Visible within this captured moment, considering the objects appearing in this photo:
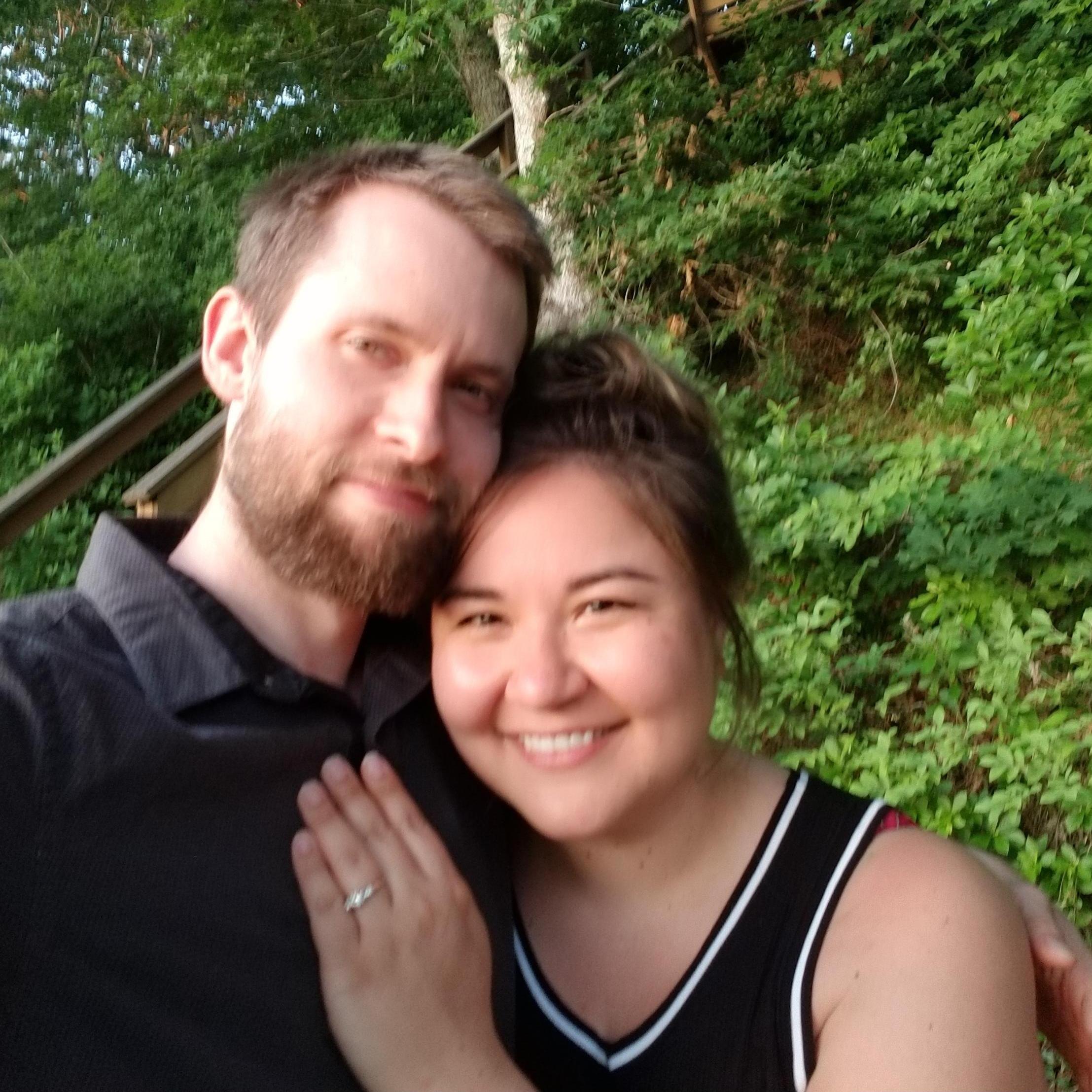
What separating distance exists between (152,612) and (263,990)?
502 millimetres

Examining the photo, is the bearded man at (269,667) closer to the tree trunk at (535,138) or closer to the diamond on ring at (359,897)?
the diamond on ring at (359,897)

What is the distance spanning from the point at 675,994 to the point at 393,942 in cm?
42

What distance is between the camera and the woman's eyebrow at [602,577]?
1.36m

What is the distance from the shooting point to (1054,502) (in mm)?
3182

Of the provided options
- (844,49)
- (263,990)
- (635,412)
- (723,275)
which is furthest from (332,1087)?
(844,49)

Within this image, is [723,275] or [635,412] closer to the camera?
[635,412]

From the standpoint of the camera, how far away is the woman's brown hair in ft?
4.81

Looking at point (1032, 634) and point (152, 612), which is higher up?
point (152, 612)

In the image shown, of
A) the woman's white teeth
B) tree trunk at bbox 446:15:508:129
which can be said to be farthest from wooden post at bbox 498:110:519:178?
the woman's white teeth

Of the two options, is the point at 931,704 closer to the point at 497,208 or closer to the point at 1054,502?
the point at 1054,502

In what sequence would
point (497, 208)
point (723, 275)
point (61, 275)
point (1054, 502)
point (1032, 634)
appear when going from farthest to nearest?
point (61, 275) < point (723, 275) < point (1054, 502) < point (1032, 634) < point (497, 208)

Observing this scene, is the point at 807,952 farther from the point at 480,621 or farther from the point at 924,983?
the point at 480,621

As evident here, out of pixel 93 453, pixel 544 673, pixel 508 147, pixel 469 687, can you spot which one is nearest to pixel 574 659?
pixel 544 673

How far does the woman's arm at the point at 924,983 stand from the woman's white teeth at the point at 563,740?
0.42 meters
